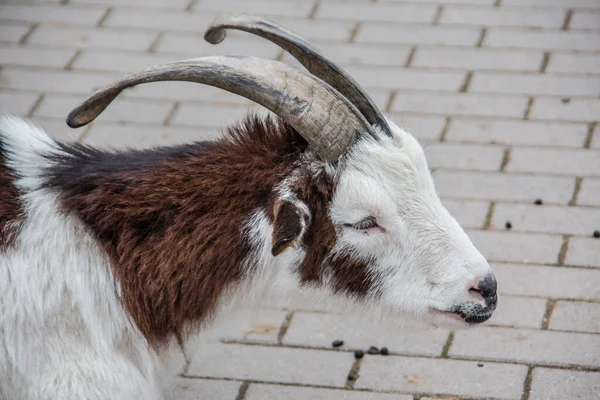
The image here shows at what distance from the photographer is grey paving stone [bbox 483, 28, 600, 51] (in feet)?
21.8

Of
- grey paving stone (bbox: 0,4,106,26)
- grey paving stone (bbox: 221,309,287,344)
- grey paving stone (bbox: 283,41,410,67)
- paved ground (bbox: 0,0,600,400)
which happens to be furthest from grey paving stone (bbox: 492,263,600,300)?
grey paving stone (bbox: 0,4,106,26)

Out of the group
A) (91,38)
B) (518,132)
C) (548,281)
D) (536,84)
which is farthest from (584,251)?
(91,38)

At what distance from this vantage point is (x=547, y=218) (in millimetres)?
5355

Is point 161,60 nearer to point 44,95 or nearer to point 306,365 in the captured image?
point 44,95

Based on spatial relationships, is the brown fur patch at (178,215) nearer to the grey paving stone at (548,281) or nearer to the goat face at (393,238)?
the goat face at (393,238)

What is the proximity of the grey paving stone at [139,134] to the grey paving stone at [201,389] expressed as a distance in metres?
1.76

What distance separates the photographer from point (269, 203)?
3.54 meters

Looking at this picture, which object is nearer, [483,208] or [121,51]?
[483,208]

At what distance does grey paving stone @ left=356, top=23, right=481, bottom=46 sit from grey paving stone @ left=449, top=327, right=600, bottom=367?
2517mm

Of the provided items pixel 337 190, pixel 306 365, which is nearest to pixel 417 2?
pixel 306 365

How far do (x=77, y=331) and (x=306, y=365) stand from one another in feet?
4.21

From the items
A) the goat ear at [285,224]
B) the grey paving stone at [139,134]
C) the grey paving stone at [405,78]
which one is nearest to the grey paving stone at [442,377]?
the goat ear at [285,224]

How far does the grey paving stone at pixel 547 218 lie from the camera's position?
527 centimetres

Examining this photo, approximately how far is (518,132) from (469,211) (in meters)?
0.76
